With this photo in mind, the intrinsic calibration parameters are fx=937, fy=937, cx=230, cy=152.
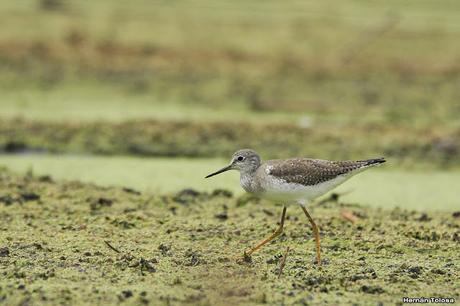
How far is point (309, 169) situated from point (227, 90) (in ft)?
25.1

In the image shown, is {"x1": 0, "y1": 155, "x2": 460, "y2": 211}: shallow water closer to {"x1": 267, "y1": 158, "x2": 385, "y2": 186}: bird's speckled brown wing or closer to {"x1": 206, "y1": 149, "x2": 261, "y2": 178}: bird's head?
{"x1": 267, "y1": 158, "x2": 385, "y2": 186}: bird's speckled brown wing

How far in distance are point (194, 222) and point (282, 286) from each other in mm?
1775

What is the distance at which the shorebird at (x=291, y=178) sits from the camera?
6.47 meters

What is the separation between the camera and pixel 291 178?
21.3ft

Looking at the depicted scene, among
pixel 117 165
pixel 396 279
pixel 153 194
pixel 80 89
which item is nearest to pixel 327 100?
pixel 80 89

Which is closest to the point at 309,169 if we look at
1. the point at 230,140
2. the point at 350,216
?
the point at 350,216

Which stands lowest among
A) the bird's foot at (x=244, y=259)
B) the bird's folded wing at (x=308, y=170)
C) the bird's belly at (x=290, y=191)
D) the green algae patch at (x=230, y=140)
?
the bird's foot at (x=244, y=259)

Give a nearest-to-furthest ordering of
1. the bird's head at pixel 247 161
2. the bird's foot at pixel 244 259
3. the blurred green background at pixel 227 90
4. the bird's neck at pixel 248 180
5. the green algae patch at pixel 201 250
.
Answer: the green algae patch at pixel 201 250
the bird's foot at pixel 244 259
the bird's neck at pixel 248 180
the bird's head at pixel 247 161
the blurred green background at pixel 227 90

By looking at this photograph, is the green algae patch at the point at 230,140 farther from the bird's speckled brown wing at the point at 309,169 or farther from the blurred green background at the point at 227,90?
the bird's speckled brown wing at the point at 309,169

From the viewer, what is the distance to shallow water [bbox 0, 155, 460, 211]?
892 centimetres

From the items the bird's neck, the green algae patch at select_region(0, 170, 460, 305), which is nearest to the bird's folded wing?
the bird's neck

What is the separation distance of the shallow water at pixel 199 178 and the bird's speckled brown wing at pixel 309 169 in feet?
6.27

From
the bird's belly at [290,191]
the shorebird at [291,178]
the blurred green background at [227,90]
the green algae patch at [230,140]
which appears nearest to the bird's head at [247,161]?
the shorebird at [291,178]

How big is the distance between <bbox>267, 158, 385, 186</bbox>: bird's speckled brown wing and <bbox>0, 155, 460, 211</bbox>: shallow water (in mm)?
1910
